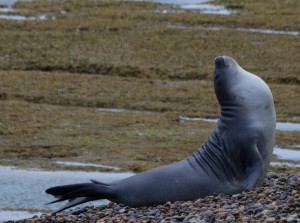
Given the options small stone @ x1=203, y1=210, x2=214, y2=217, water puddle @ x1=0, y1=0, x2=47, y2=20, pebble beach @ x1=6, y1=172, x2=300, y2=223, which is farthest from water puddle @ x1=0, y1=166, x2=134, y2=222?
water puddle @ x1=0, y1=0, x2=47, y2=20

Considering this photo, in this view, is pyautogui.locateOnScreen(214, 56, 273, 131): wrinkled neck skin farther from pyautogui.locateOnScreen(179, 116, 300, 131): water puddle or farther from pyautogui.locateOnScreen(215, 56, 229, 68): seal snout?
pyautogui.locateOnScreen(179, 116, 300, 131): water puddle

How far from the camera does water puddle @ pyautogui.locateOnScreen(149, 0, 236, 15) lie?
4434cm

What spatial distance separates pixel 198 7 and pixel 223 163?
33.2 m

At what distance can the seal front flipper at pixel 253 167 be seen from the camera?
12845 millimetres

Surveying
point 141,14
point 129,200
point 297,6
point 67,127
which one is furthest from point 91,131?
point 297,6

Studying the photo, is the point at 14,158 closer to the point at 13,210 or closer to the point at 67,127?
the point at 67,127

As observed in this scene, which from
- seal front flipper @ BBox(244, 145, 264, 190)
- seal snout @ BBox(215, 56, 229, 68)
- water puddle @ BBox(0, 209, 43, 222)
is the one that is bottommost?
water puddle @ BBox(0, 209, 43, 222)

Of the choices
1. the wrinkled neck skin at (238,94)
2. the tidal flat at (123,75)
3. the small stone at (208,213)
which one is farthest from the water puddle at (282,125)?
the small stone at (208,213)

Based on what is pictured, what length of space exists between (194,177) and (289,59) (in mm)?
20757

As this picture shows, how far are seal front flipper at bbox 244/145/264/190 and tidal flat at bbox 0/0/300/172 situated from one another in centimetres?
713

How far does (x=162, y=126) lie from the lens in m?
24.3

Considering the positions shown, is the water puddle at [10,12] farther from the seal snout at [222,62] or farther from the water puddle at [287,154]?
the seal snout at [222,62]

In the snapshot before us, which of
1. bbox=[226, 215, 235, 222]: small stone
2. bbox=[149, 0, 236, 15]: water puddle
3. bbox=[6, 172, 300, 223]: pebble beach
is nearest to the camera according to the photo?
bbox=[226, 215, 235, 222]: small stone

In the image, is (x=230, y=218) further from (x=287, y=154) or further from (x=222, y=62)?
(x=287, y=154)
